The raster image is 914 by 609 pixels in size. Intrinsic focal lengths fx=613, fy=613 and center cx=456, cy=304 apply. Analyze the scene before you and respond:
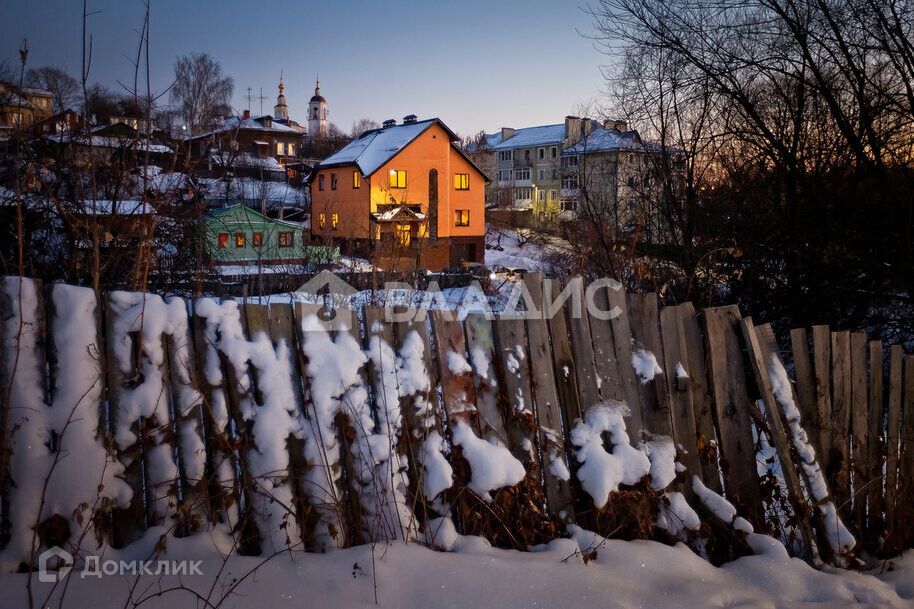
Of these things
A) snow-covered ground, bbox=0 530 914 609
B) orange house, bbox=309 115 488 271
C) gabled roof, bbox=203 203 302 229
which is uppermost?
orange house, bbox=309 115 488 271

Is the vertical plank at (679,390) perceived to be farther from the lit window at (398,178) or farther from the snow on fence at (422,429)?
the lit window at (398,178)

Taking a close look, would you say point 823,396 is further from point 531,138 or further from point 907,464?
point 531,138

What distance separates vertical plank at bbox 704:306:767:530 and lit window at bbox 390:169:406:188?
34.5m

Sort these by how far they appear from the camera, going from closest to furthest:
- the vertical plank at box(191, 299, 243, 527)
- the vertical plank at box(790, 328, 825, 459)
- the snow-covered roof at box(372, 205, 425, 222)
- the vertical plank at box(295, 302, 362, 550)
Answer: the vertical plank at box(191, 299, 243, 527)
the vertical plank at box(295, 302, 362, 550)
the vertical plank at box(790, 328, 825, 459)
the snow-covered roof at box(372, 205, 425, 222)

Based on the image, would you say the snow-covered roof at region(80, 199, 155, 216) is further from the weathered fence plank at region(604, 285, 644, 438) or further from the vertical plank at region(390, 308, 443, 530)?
the weathered fence plank at region(604, 285, 644, 438)

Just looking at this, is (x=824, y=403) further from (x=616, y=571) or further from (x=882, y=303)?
(x=882, y=303)

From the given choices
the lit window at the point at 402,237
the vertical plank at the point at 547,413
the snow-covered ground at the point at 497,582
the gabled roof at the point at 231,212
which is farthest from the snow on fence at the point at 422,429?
the lit window at the point at 402,237

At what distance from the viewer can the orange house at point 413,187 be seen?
Answer: 119 ft

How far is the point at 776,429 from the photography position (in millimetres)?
3213

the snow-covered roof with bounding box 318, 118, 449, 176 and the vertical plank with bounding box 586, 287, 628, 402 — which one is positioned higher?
the snow-covered roof with bounding box 318, 118, 449, 176

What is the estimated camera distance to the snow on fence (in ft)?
7.66

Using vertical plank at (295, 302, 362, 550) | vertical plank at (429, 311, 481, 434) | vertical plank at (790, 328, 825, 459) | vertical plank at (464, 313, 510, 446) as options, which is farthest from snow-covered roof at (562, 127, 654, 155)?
vertical plank at (295, 302, 362, 550)

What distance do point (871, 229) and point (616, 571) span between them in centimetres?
529

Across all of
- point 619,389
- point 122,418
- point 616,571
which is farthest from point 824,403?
point 122,418
